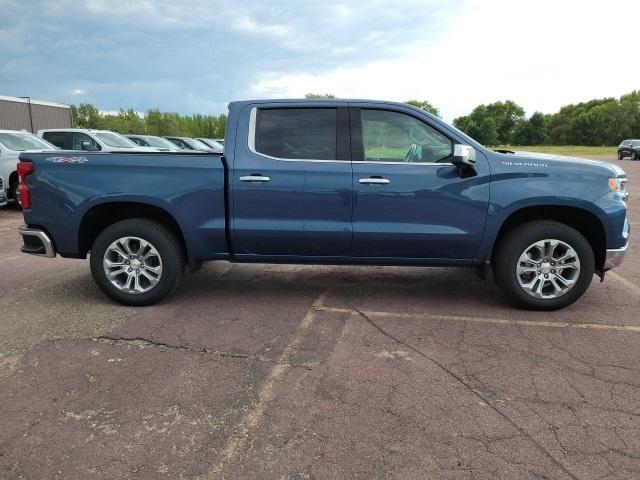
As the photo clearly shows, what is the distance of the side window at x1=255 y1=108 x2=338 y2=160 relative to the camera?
4.79 metres

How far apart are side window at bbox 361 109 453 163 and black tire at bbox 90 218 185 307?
6.52 ft

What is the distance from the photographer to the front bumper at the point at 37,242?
4.88 m

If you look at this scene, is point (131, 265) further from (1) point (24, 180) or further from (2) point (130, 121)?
(2) point (130, 121)

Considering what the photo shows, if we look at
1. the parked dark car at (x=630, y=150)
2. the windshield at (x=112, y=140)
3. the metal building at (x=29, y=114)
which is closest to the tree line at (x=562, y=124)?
the parked dark car at (x=630, y=150)

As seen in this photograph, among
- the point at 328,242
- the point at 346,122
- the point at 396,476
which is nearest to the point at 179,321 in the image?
the point at 328,242

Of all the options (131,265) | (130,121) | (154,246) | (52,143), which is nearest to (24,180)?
(131,265)

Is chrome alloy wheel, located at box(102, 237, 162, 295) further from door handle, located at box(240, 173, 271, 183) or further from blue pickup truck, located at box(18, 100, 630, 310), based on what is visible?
door handle, located at box(240, 173, 271, 183)

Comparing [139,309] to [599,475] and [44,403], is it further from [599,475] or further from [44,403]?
[599,475]

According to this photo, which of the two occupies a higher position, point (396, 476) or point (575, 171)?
point (575, 171)

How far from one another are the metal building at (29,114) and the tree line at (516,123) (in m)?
38.4

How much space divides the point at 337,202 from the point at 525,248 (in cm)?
173

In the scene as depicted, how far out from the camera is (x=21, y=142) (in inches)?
473

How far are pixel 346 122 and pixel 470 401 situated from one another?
2712 millimetres

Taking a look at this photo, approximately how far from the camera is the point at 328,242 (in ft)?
15.7
